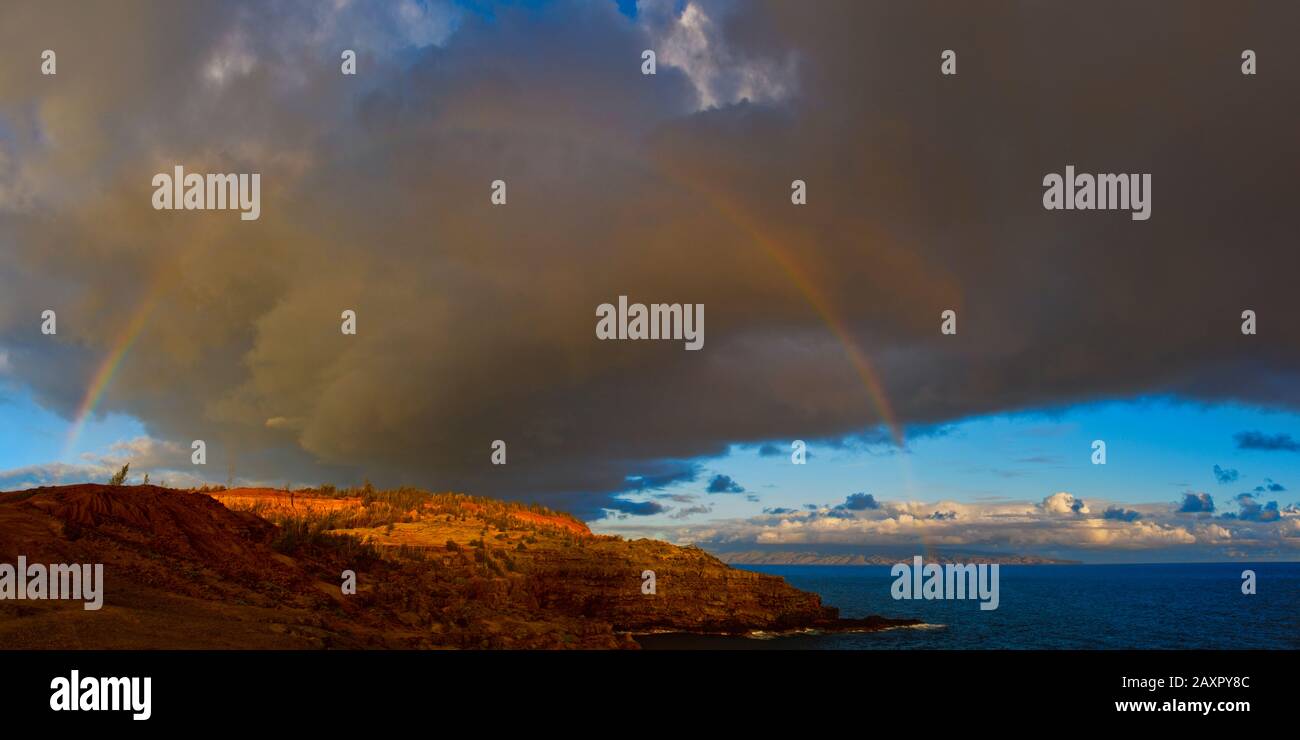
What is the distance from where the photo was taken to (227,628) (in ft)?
76.2

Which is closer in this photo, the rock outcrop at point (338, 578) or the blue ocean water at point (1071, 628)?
the rock outcrop at point (338, 578)

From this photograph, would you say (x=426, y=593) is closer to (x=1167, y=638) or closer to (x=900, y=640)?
(x=900, y=640)
